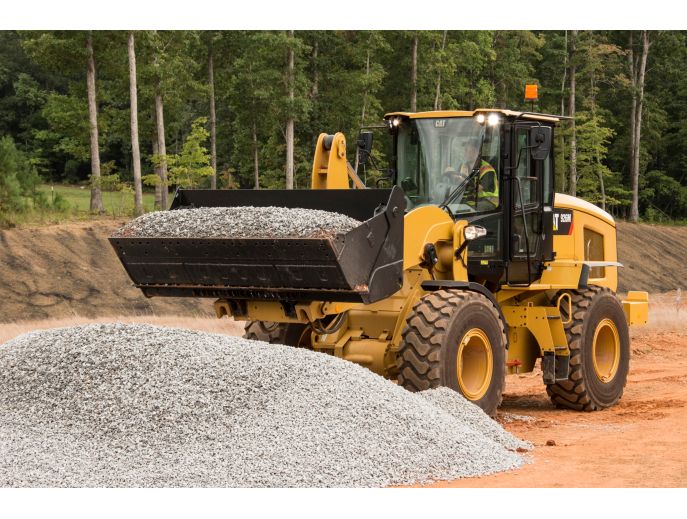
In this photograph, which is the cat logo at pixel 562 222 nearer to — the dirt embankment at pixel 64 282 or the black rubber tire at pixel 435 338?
the black rubber tire at pixel 435 338

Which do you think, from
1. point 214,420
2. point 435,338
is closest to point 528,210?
point 435,338

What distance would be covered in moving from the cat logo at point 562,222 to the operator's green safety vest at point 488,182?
4.49 feet

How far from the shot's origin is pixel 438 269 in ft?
36.1

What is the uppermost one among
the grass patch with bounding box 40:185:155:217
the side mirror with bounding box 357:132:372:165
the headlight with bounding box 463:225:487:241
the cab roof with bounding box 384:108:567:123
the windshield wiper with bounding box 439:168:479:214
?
the cab roof with bounding box 384:108:567:123

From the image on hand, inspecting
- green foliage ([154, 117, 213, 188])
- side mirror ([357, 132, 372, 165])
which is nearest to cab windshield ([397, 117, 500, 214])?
side mirror ([357, 132, 372, 165])

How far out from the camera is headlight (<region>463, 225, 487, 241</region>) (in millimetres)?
11008

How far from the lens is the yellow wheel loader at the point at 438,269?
9984 millimetres

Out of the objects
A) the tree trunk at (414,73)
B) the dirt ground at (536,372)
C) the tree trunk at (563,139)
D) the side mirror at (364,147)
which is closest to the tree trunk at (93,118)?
the dirt ground at (536,372)

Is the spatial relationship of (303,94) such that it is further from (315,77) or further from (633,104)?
(633,104)

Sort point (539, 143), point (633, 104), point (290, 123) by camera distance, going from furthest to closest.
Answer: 1. point (633, 104)
2. point (290, 123)
3. point (539, 143)

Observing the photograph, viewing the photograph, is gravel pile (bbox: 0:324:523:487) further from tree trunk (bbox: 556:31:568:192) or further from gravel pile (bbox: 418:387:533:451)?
tree trunk (bbox: 556:31:568:192)

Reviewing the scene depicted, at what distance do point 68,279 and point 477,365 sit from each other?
677 inches

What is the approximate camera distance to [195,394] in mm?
8680

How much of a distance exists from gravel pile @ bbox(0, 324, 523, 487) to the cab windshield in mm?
2518
